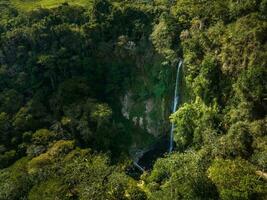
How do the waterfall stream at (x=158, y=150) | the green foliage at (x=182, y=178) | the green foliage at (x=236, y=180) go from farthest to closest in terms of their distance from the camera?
the waterfall stream at (x=158, y=150) < the green foliage at (x=182, y=178) < the green foliage at (x=236, y=180)

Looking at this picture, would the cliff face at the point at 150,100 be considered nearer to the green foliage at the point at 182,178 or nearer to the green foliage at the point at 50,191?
the green foliage at the point at 182,178

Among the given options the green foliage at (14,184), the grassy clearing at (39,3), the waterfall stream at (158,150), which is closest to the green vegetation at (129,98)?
the green foliage at (14,184)

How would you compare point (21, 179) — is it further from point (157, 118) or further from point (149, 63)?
point (149, 63)

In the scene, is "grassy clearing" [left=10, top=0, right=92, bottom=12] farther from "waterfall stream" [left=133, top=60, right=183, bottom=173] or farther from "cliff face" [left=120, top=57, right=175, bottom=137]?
"waterfall stream" [left=133, top=60, right=183, bottom=173]

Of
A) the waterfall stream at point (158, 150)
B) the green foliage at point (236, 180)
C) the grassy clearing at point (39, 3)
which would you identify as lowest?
the waterfall stream at point (158, 150)

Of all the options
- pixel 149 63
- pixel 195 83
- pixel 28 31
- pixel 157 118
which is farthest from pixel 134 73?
pixel 28 31

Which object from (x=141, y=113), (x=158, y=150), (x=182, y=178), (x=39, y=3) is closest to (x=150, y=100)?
(x=141, y=113)

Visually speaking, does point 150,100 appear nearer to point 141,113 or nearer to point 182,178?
point 141,113
